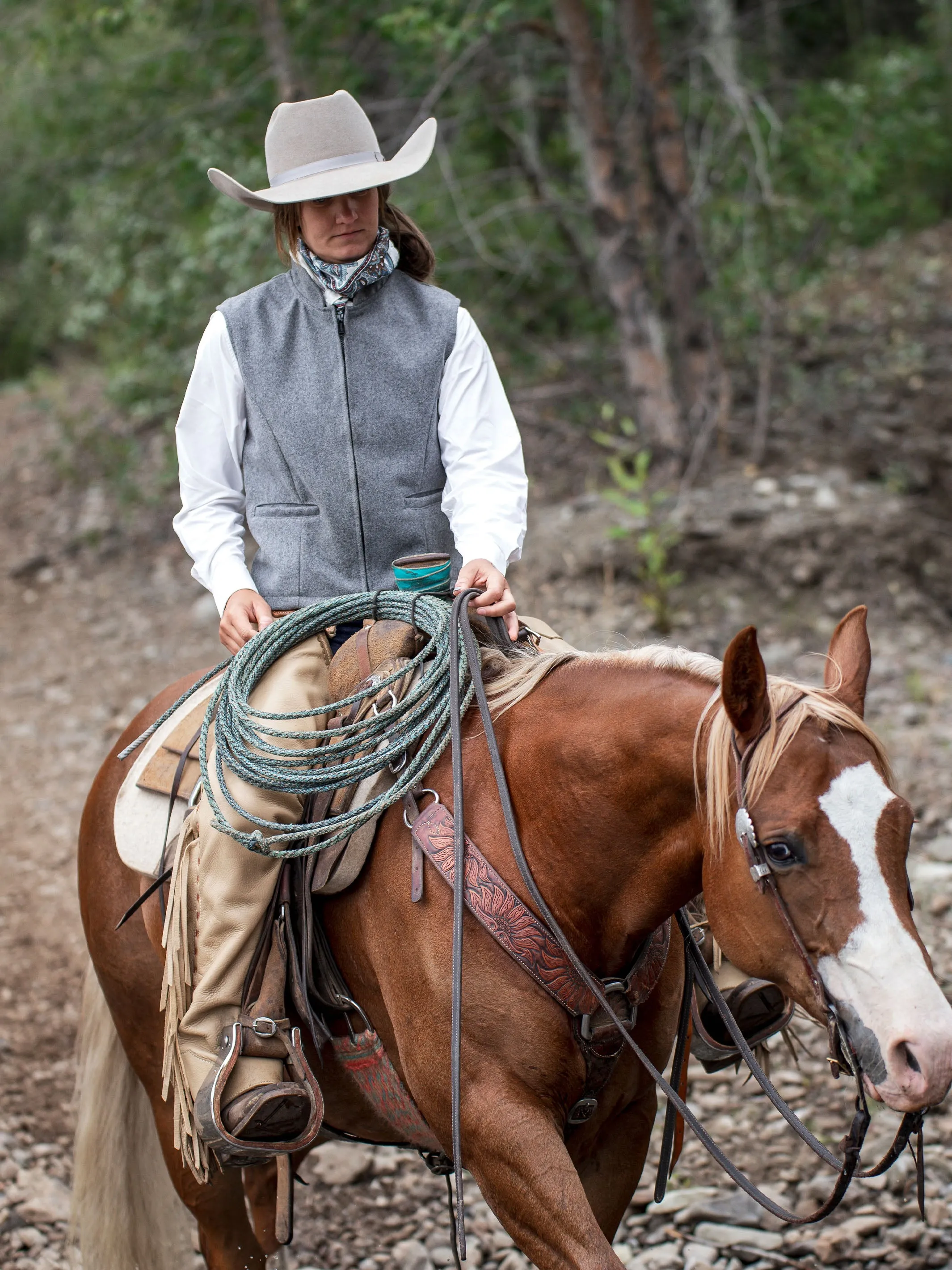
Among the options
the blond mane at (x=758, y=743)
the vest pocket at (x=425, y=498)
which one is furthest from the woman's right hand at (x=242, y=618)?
the blond mane at (x=758, y=743)

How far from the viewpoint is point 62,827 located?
661 centimetres

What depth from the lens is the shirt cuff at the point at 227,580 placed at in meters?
2.97

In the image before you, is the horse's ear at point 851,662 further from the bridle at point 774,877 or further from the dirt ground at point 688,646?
the dirt ground at point 688,646

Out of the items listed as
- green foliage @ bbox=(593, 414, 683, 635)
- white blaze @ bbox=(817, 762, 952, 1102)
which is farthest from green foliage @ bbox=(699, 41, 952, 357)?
white blaze @ bbox=(817, 762, 952, 1102)

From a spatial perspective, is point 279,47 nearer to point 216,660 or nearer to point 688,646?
point 216,660

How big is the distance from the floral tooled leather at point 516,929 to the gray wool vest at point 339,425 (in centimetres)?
73

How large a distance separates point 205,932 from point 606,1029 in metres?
0.86

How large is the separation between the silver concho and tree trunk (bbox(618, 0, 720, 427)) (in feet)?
21.5

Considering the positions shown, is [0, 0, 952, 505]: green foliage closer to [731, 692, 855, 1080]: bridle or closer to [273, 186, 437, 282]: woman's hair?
[273, 186, 437, 282]: woman's hair

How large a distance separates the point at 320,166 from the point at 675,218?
227 inches

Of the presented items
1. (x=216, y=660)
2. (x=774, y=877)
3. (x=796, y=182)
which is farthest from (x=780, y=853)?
(x=796, y=182)

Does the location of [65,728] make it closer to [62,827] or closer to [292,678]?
[62,827]

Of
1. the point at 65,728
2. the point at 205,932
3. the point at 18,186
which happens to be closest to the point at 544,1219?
the point at 205,932

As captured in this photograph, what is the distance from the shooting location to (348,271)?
Answer: 2.90 meters
